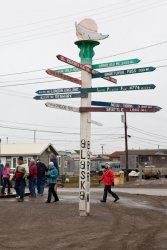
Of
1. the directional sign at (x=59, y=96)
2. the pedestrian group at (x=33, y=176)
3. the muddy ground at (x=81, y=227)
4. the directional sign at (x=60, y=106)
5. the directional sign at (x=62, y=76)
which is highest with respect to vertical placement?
the directional sign at (x=62, y=76)

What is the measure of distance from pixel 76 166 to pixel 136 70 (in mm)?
66328

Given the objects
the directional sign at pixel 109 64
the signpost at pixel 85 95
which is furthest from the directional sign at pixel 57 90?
the directional sign at pixel 109 64

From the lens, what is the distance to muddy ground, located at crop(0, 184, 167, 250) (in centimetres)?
994

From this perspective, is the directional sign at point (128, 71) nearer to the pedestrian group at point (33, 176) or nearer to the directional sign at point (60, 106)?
the directional sign at point (60, 106)

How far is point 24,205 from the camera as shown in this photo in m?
17.7

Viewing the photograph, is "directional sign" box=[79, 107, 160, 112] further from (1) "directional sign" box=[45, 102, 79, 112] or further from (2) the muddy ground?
(2) the muddy ground

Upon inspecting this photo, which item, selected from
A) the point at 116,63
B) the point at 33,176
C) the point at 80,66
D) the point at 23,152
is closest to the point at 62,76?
the point at 80,66

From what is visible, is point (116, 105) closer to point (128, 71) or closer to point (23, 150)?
point (128, 71)

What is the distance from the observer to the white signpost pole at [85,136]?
14.5 m

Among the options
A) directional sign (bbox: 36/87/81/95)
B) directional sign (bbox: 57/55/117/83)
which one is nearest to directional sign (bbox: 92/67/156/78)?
directional sign (bbox: 57/55/117/83)

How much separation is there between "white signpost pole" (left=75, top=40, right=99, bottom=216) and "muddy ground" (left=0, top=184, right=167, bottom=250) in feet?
1.67

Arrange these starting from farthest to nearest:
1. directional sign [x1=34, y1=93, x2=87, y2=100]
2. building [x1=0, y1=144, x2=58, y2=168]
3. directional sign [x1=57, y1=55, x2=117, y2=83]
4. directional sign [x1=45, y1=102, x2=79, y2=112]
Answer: building [x1=0, y1=144, x2=58, y2=168], directional sign [x1=34, y1=93, x2=87, y2=100], directional sign [x1=45, y1=102, x2=79, y2=112], directional sign [x1=57, y1=55, x2=117, y2=83]

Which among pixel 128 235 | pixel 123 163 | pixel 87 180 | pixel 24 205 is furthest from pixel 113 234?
pixel 123 163

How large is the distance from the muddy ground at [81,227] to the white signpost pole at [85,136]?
20.0 inches
